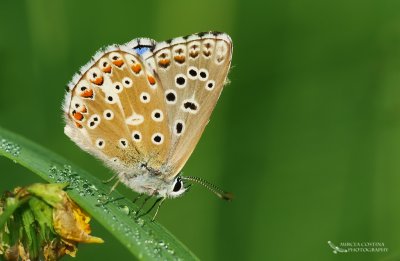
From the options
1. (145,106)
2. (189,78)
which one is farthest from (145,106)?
(189,78)

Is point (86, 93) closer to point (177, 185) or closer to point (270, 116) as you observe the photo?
point (177, 185)

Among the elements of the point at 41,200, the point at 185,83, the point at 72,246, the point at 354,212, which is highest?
the point at 185,83

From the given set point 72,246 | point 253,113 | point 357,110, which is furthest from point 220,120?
point 72,246

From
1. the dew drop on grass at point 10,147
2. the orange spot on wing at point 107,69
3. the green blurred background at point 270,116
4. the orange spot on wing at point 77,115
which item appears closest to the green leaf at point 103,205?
the dew drop on grass at point 10,147

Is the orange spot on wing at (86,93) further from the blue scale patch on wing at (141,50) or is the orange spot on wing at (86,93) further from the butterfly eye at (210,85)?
the butterfly eye at (210,85)

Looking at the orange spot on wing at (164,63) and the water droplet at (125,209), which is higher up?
the orange spot on wing at (164,63)

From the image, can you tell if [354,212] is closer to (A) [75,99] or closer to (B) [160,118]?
(B) [160,118]

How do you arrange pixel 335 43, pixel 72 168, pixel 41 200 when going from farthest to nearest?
pixel 335 43, pixel 72 168, pixel 41 200

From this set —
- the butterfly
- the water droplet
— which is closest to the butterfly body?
the butterfly
